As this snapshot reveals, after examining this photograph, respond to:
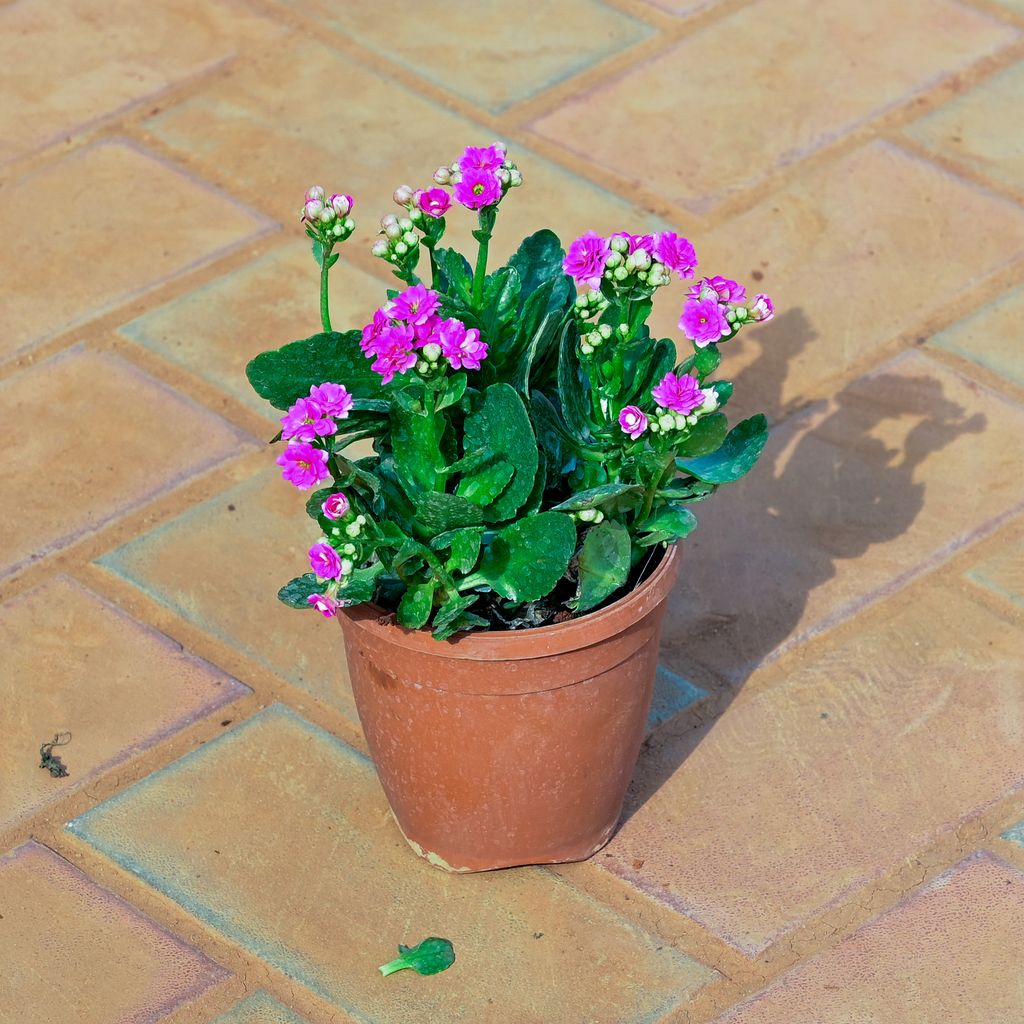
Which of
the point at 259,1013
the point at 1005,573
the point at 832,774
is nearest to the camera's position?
the point at 259,1013

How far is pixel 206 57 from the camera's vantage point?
3.45 metres

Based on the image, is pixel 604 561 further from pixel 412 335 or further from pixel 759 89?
pixel 759 89

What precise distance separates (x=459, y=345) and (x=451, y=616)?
278 millimetres

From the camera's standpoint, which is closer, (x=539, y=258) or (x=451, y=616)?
(x=451, y=616)

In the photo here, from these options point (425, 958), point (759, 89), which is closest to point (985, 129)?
point (759, 89)


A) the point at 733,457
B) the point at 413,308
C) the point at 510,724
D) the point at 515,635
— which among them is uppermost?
the point at 413,308

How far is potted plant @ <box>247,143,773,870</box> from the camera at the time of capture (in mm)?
1754

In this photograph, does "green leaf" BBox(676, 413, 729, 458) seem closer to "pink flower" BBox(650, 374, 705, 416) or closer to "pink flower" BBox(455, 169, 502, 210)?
"pink flower" BBox(650, 374, 705, 416)

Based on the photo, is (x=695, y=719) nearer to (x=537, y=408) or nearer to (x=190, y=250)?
(x=537, y=408)

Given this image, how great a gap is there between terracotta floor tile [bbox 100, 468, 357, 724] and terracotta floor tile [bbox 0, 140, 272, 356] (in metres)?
0.52

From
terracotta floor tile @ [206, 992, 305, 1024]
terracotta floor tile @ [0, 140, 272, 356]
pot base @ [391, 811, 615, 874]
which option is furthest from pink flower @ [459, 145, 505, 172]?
terracotta floor tile @ [0, 140, 272, 356]

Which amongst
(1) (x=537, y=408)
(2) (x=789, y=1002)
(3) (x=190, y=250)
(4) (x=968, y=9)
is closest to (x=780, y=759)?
(2) (x=789, y=1002)

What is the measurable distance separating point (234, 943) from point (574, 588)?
0.58m

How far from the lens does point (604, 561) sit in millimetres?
1860
